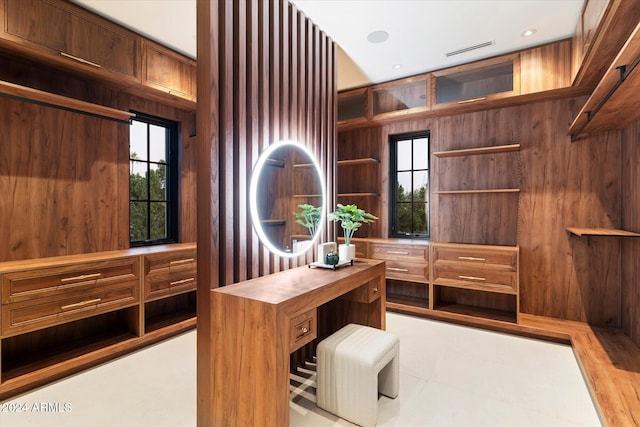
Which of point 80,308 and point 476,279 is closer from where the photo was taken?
point 80,308

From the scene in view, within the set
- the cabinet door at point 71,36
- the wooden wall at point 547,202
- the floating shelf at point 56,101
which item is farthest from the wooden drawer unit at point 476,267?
the cabinet door at point 71,36

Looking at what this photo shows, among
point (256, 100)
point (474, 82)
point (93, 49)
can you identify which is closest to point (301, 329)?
point (256, 100)

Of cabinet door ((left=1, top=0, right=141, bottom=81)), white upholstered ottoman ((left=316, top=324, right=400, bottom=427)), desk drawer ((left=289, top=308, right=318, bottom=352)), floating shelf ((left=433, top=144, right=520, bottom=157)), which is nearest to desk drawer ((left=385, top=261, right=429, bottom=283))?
floating shelf ((left=433, top=144, right=520, bottom=157))

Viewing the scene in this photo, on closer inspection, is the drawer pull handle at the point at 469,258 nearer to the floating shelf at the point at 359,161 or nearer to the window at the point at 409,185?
the window at the point at 409,185

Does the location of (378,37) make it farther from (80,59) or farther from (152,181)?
(152,181)

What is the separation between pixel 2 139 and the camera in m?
2.41

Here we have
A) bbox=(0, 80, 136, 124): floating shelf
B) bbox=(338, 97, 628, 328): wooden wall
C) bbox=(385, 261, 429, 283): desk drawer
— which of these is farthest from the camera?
bbox=(385, 261, 429, 283): desk drawer

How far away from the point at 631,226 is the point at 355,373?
286 centimetres

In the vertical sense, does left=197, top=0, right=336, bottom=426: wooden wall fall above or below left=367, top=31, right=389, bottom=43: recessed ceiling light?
below

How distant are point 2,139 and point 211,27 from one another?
198 cm

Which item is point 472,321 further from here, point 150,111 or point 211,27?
point 150,111

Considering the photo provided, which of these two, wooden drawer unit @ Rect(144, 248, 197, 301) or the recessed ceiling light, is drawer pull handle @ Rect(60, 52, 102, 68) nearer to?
wooden drawer unit @ Rect(144, 248, 197, 301)

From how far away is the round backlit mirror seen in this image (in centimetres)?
216

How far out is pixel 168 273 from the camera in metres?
3.12
